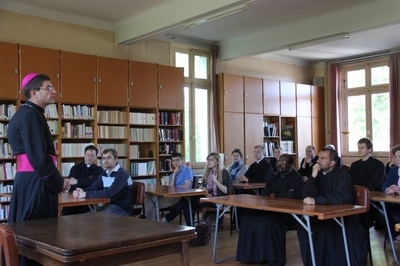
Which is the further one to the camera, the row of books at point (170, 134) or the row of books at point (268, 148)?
the row of books at point (268, 148)

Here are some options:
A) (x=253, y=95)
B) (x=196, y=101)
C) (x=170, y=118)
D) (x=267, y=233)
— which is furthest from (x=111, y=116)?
(x=267, y=233)

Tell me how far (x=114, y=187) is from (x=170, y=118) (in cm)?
375

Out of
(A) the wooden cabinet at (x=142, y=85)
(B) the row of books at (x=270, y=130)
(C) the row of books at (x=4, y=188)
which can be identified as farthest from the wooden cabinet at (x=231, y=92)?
(C) the row of books at (x=4, y=188)

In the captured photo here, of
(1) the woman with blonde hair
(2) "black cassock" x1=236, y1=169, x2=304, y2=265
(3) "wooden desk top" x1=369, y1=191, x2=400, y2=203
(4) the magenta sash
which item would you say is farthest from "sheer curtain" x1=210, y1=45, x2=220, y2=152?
(4) the magenta sash

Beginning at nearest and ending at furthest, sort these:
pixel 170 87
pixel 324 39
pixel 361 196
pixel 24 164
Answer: pixel 24 164
pixel 361 196
pixel 324 39
pixel 170 87

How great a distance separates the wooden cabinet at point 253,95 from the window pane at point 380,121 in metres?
3.03

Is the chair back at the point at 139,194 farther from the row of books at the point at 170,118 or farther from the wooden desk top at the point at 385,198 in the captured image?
the row of books at the point at 170,118

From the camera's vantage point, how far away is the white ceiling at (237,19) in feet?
23.1

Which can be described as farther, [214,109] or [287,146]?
[287,146]

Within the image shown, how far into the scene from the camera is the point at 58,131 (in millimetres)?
7121

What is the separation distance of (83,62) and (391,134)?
286 inches

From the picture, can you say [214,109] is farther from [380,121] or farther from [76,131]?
[380,121]

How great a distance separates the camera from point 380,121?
1106 centimetres

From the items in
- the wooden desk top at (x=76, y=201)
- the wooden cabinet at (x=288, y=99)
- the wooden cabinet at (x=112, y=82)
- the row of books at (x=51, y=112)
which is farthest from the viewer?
the wooden cabinet at (x=288, y=99)
